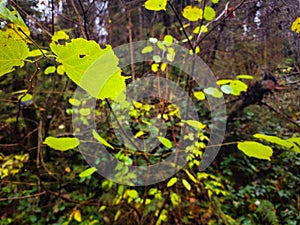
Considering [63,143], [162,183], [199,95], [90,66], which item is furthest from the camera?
[162,183]

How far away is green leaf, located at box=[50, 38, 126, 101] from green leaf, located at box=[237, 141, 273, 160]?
1.24ft

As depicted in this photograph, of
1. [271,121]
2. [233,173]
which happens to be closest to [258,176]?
[233,173]

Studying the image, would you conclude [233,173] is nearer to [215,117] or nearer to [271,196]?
[271,196]

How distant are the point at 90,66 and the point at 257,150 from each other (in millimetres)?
426

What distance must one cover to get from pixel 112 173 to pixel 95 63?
153cm

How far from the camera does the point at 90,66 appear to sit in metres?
0.28

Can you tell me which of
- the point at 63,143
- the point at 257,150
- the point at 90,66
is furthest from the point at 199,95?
the point at 90,66

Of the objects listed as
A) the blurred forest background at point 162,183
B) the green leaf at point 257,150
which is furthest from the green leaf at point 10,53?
the blurred forest background at point 162,183

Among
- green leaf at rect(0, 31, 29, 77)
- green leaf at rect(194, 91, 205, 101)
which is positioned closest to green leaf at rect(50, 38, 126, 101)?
green leaf at rect(0, 31, 29, 77)

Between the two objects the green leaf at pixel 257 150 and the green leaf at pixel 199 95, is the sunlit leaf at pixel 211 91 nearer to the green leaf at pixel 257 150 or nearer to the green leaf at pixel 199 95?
the green leaf at pixel 199 95

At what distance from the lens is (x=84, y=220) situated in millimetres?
1679

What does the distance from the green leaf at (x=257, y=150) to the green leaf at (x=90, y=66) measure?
14.9 inches

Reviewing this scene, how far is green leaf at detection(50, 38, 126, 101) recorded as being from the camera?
271 millimetres

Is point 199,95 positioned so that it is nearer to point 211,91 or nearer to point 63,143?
point 211,91
